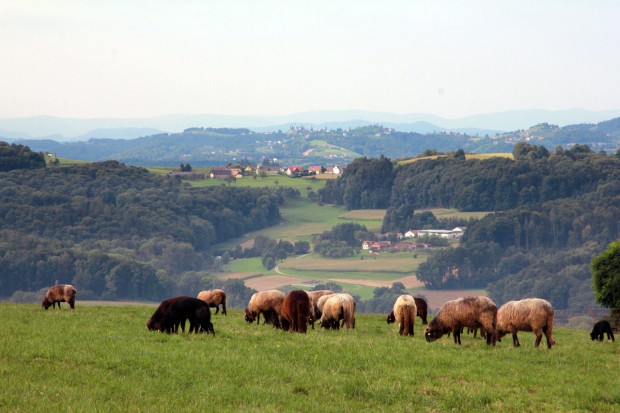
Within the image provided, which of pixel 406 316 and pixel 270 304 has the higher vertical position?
pixel 270 304

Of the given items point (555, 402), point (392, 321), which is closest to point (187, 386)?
point (555, 402)

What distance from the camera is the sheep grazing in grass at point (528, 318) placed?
2694cm

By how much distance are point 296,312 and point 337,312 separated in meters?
2.03

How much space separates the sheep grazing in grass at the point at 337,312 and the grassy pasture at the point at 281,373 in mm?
3447

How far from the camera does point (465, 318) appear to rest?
27422 mm

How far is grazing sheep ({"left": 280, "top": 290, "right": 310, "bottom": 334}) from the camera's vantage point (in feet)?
95.6

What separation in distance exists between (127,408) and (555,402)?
9.29m

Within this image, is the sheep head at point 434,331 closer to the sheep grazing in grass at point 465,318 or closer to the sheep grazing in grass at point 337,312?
the sheep grazing in grass at point 465,318

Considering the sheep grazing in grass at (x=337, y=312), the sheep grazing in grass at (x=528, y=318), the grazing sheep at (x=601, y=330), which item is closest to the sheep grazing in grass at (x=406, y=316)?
the sheep grazing in grass at (x=337, y=312)

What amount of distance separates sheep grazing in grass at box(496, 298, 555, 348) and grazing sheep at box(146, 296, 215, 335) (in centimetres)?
953

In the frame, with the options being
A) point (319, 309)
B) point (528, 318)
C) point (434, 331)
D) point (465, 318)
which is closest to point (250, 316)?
point (319, 309)

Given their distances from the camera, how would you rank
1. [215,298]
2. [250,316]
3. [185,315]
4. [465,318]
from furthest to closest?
[215,298]
[250,316]
[465,318]
[185,315]

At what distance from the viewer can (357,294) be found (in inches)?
7805

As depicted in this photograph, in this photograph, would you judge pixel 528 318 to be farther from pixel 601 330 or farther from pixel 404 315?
pixel 601 330
